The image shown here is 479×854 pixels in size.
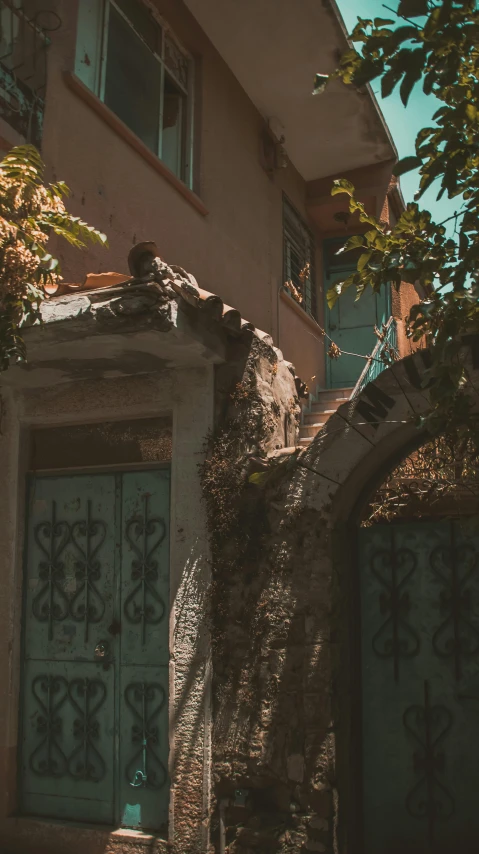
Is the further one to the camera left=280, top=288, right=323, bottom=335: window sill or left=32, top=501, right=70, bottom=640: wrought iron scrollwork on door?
left=280, top=288, right=323, bottom=335: window sill

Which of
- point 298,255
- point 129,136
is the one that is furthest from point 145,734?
point 298,255

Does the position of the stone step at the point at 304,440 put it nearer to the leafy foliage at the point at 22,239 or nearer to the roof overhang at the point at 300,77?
the leafy foliage at the point at 22,239

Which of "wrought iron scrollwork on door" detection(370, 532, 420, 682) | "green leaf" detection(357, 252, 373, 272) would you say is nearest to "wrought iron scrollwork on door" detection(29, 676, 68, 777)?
"wrought iron scrollwork on door" detection(370, 532, 420, 682)

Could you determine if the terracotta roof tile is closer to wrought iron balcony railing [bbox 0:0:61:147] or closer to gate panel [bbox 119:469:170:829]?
gate panel [bbox 119:469:170:829]

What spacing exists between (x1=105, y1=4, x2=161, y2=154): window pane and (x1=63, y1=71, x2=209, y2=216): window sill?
13.9 inches

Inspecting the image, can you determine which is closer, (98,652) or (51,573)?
(98,652)

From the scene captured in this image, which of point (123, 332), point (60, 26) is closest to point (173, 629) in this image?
point (123, 332)

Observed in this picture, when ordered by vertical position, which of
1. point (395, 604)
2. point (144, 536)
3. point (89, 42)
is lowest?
point (395, 604)

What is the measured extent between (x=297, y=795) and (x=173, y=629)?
3.95 ft

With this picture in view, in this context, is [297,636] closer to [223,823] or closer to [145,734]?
[223,823]

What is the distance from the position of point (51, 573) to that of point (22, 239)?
96.9 inches

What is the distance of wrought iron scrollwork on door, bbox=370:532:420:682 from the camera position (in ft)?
15.2

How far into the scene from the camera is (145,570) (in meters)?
5.18

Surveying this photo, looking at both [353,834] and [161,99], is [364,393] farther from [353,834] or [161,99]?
[161,99]
